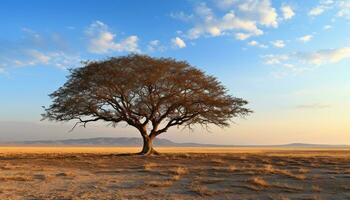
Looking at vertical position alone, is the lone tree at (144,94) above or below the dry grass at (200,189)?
above

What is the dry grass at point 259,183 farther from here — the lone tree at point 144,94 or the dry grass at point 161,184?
the lone tree at point 144,94

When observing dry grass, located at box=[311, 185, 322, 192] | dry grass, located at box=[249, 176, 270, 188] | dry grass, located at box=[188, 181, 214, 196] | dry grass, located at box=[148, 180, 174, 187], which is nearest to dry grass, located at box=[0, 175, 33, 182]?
dry grass, located at box=[148, 180, 174, 187]

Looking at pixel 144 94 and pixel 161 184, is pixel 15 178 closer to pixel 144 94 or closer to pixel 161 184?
pixel 161 184

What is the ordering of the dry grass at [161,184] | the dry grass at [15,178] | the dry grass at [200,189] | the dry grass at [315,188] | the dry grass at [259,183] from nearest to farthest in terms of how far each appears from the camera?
the dry grass at [200,189]
the dry grass at [315,188]
the dry grass at [259,183]
the dry grass at [161,184]
the dry grass at [15,178]

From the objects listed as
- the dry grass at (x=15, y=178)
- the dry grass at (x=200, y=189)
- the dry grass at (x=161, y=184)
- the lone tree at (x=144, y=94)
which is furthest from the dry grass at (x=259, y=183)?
the lone tree at (x=144, y=94)

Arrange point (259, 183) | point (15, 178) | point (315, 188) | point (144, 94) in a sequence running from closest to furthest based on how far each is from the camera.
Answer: point (315, 188) < point (259, 183) < point (15, 178) < point (144, 94)

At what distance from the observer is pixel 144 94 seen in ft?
148

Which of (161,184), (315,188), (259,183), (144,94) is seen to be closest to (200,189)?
(161,184)

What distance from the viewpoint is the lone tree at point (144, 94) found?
4450cm

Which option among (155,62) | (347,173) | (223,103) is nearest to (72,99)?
(155,62)

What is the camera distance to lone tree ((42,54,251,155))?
4450 cm

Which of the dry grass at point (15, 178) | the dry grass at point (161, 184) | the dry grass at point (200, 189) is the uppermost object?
the dry grass at point (15, 178)

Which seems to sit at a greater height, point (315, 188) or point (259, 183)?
point (259, 183)

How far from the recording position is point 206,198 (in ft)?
54.4
